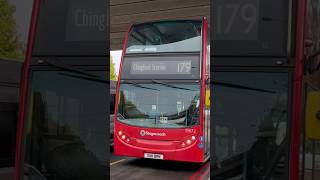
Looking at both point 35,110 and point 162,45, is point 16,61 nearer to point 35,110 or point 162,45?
point 35,110

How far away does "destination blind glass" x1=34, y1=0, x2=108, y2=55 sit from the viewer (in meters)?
2.38

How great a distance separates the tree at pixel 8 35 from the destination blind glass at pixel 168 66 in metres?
5.90

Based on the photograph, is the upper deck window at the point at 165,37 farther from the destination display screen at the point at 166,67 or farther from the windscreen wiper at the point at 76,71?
the windscreen wiper at the point at 76,71

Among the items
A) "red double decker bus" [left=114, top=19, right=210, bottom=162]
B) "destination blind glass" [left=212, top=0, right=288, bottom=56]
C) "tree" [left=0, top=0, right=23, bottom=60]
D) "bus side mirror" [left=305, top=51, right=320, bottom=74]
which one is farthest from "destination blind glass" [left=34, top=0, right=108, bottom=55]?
"red double decker bus" [left=114, top=19, right=210, bottom=162]

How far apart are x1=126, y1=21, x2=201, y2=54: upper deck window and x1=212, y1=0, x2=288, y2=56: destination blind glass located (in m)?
6.35

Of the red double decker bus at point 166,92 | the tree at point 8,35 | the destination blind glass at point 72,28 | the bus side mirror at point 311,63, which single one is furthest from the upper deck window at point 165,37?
the bus side mirror at point 311,63

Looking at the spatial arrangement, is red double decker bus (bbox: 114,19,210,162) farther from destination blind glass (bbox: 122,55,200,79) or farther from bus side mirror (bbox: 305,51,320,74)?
bus side mirror (bbox: 305,51,320,74)

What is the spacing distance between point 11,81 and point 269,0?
1954mm

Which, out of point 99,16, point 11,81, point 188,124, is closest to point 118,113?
point 188,124

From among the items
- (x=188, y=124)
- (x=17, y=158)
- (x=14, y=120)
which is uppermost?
(x=14, y=120)

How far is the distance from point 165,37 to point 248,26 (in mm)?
6832

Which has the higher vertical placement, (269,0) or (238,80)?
(269,0)

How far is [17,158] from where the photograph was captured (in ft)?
8.09

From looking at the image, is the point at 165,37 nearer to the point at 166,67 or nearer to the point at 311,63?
the point at 166,67
